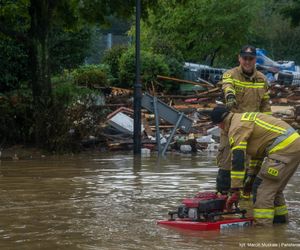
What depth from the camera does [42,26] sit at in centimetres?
1888

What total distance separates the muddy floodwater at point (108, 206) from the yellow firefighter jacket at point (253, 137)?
0.73 meters

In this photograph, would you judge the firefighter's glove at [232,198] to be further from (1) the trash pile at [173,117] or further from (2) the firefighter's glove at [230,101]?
(1) the trash pile at [173,117]

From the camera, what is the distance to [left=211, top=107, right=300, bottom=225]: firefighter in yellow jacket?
830 centimetres

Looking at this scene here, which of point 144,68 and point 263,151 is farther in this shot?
point 144,68

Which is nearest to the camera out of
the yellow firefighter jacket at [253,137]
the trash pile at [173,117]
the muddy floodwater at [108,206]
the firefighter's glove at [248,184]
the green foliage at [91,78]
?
the muddy floodwater at [108,206]

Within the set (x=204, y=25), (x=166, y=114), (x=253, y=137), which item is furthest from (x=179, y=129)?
(x=204, y=25)

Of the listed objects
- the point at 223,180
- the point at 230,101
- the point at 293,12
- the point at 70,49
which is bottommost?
the point at 223,180

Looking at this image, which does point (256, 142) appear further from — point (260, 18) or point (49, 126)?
point (260, 18)

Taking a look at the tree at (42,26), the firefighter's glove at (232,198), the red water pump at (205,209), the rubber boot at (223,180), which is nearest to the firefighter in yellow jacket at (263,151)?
the firefighter's glove at (232,198)

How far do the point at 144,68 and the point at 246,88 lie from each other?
63.9 ft

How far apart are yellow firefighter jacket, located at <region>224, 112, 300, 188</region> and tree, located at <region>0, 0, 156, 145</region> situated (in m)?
9.86

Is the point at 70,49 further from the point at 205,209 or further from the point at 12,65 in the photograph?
the point at 205,209

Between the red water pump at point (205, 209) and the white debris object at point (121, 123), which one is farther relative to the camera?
the white debris object at point (121, 123)

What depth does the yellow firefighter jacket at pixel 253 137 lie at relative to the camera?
828cm
